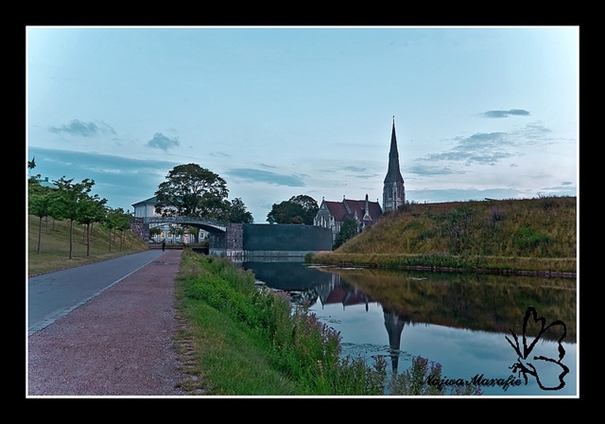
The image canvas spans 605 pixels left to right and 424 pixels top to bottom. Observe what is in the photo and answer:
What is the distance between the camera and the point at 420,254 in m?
33.3

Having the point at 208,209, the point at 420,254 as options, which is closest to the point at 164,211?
the point at 208,209

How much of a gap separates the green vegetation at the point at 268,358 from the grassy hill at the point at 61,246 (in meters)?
6.51

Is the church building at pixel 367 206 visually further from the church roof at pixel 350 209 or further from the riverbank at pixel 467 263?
the riverbank at pixel 467 263

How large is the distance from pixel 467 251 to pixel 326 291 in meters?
13.3

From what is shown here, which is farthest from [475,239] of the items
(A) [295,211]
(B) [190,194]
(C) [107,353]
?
(A) [295,211]

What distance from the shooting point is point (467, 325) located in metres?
13.2

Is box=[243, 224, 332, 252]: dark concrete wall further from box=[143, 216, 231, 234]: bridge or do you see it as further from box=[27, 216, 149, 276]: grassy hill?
box=[27, 216, 149, 276]: grassy hill

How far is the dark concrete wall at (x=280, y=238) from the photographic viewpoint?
61.2 meters

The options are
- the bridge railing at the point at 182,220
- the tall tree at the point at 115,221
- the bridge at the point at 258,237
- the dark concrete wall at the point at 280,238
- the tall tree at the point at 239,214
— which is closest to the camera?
the tall tree at the point at 115,221

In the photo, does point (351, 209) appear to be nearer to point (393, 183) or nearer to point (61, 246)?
point (393, 183)

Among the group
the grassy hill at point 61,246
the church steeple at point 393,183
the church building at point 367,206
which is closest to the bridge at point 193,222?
the grassy hill at point 61,246
